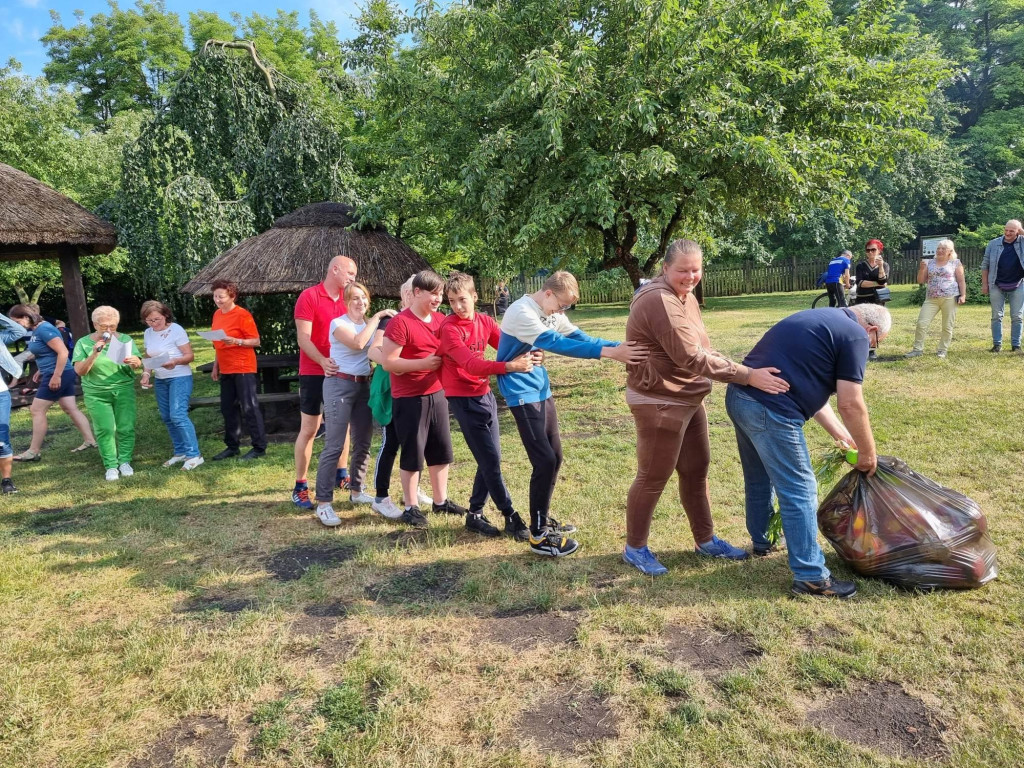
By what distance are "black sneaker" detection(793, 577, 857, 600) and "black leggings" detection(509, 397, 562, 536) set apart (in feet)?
4.89

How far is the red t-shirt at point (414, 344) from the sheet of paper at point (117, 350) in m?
3.74

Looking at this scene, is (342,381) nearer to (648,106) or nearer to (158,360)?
(158,360)

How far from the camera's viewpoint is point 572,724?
266cm

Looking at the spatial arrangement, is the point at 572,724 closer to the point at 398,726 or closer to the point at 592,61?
the point at 398,726

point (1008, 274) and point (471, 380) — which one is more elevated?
point (1008, 274)

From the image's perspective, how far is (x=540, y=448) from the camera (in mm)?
4055

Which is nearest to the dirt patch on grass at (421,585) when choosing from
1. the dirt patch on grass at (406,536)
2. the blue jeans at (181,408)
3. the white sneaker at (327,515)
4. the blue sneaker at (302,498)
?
the dirt patch on grass at (406,536)

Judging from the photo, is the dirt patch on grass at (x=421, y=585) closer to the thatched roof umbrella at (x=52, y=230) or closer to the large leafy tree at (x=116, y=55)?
the thatched roof umbrella at (x=52, y=230)

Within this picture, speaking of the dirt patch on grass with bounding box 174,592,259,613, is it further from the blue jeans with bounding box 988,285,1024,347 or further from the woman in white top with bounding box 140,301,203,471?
the blue jeans with bounding box 988,285,1024,347

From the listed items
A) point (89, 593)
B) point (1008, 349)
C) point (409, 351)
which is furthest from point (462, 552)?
point (1008, 349)

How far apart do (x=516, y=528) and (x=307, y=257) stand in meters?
5.18

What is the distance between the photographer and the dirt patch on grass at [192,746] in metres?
2.50

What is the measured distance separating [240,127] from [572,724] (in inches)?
397

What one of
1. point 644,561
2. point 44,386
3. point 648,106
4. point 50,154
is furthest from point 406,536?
point 50,154
